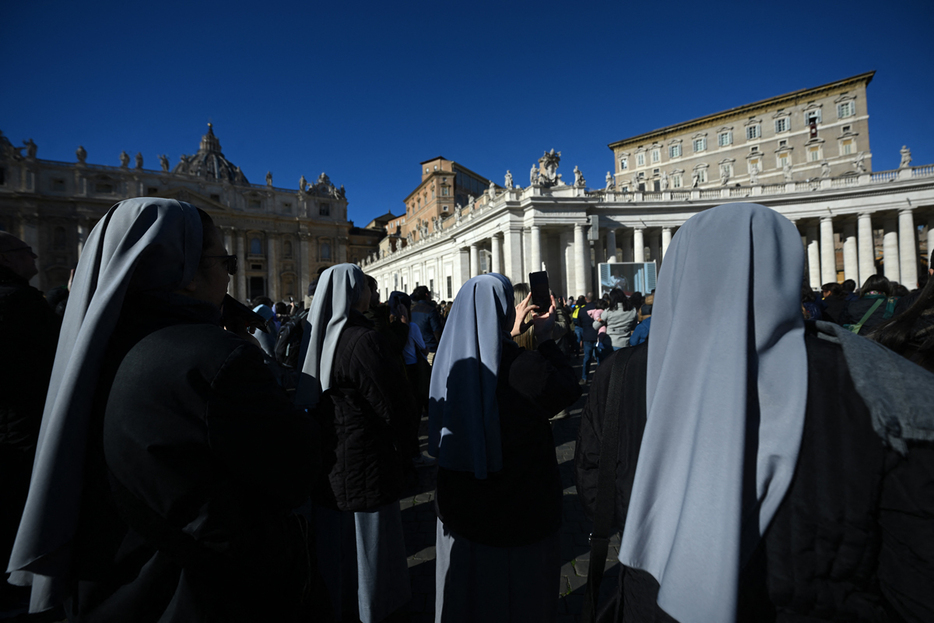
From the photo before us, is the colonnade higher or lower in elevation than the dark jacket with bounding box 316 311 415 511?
higher

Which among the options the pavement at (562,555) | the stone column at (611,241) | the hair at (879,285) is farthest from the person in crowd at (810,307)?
the stone column at (611,241)

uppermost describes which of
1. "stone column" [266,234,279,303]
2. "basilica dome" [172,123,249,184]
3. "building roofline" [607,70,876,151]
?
"basilica dome" [172,123,249,184]

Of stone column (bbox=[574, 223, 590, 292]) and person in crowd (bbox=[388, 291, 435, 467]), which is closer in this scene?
person in crowd (bbox=[388, 291, 435, 467])

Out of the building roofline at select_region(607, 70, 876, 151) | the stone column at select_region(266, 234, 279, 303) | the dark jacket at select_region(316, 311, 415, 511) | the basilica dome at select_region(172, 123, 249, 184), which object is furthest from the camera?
the basilica dome at select_region(172, 123, 249, 184)

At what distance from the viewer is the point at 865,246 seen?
86.7ft

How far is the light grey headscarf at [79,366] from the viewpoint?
45.1 inches

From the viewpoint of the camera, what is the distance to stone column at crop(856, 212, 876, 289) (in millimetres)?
26203

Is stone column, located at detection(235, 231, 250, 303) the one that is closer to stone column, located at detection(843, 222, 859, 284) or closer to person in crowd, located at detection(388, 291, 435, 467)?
person in crowd, located at detection(388, 291, 435, 467)

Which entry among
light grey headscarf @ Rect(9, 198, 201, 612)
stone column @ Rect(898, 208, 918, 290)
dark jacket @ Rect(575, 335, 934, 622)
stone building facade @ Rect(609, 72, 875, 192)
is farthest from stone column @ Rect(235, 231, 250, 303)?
stone column @ Rect(898, 208, 918, 290)

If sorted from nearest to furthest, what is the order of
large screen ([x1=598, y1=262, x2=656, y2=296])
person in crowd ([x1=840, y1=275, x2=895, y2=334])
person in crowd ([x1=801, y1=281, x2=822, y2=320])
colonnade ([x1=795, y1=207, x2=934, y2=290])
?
person in crowd ([x1=840, y1=275, x2=895, y2=334]) → person in crowd ([x1=801, y1=281, x2=822, y2=320]) → large screen ([x1=598, y1=262, x2=656, y2=296]) → colonnade ([x1=795, y1=207, x2=934, y2=290])

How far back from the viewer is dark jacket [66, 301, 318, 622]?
1087mm

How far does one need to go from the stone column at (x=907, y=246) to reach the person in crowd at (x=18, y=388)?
125ft

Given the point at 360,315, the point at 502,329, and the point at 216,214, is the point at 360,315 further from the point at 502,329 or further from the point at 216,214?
the point at 216,214

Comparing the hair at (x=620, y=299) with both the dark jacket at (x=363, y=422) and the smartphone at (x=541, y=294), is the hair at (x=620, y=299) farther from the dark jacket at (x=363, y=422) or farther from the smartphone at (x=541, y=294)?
the dark jacket at (x=363, y=422)
